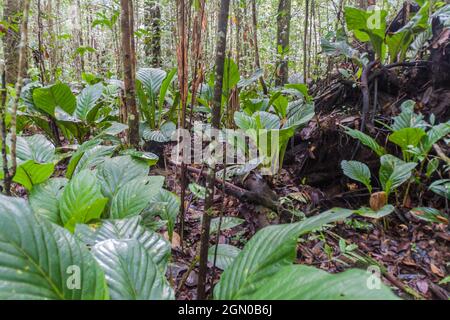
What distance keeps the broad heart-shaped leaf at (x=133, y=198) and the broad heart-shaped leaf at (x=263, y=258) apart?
1.45 feet

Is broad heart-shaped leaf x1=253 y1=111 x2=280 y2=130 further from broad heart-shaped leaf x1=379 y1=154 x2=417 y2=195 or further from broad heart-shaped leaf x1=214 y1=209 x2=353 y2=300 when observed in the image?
broad heart-shaped leaf x1=214 y1=209 x2=353 y2=300

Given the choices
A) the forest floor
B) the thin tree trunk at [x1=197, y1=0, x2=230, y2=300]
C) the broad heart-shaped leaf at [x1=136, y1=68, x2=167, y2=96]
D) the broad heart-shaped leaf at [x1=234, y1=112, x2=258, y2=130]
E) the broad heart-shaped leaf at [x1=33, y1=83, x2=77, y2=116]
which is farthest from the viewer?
the broad heart-shaped leaf at [x1=136, y1=68, x2=167, y2=96]

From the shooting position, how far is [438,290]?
121cm

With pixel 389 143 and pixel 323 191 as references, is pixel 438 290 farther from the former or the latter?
pixel 389 143

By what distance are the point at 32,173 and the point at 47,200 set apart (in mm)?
122

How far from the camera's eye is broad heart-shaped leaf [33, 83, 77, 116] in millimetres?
1994

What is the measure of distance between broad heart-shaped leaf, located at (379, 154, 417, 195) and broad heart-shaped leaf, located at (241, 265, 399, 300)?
41.7 inches

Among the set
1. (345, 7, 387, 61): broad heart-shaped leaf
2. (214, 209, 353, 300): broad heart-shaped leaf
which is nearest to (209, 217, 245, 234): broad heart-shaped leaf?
(214, 209, 353, 300): broad heart-shaped leaf

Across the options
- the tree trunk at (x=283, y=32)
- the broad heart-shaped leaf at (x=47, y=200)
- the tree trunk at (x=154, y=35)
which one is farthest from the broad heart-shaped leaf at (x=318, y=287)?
the tree trunk at (x=154, y=35)

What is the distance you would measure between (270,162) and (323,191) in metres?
0.34

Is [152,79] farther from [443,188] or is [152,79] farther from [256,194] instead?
[443,188]

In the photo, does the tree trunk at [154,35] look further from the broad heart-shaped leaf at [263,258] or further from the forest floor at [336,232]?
the broad heart-shaped leaf at [263,258]

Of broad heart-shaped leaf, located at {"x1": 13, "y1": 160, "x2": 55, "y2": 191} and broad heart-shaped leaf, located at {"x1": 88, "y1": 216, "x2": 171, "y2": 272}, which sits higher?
broad heart-shaped leaf, located at {"x1": 13, "y1": 160, "x2": 55, "y2": 191}
